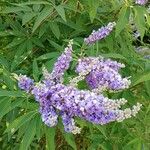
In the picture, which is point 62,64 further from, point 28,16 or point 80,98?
point 28,16

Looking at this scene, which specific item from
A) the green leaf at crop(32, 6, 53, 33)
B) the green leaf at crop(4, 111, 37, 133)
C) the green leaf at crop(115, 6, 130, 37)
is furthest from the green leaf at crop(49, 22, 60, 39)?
the green leaf at crop(4, 111, 37, 133)

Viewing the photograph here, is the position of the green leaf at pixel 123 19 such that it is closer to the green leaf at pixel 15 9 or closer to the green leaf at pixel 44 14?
the green leaf at pixel 44 14

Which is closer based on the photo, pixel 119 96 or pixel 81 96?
pixel 81 96

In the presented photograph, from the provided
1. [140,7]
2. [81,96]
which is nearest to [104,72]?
[81,96]

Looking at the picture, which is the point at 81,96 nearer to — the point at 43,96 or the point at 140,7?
the point at 43,96

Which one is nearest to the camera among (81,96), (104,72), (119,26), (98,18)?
(81,96)

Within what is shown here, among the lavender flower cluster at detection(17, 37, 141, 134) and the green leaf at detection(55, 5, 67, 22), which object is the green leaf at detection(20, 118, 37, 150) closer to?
the lavender flower cluster at detection(17, 37, 141, 134)

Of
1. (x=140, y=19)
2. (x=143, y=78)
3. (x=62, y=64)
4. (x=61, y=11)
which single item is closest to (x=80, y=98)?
(x=62, y=64)
